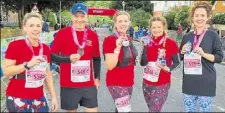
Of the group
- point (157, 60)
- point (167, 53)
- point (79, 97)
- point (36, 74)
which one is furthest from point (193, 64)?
point (36, 74)

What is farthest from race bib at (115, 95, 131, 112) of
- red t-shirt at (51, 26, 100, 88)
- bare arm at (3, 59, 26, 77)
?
→ bare arm at (3, 59, 26, 77)

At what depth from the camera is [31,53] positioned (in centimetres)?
490

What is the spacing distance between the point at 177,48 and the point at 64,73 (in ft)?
5.10

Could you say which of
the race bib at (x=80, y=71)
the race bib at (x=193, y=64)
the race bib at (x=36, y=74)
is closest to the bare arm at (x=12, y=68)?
the race bib at (x=36, y=74)

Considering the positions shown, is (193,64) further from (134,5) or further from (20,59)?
(134,5)

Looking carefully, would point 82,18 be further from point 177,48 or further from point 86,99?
point 177,48

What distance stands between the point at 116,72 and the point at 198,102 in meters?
1.17

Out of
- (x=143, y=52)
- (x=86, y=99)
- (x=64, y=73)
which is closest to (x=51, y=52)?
(x=64, y=73)

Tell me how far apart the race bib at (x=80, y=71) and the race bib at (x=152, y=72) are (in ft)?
2.70

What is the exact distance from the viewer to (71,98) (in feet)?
17.5

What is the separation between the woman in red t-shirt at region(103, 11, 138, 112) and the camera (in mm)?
5371

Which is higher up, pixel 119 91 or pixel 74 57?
pixel 74 57

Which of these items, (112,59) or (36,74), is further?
(112,59)

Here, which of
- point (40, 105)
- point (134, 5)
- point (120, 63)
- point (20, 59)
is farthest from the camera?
point (134, 5)
